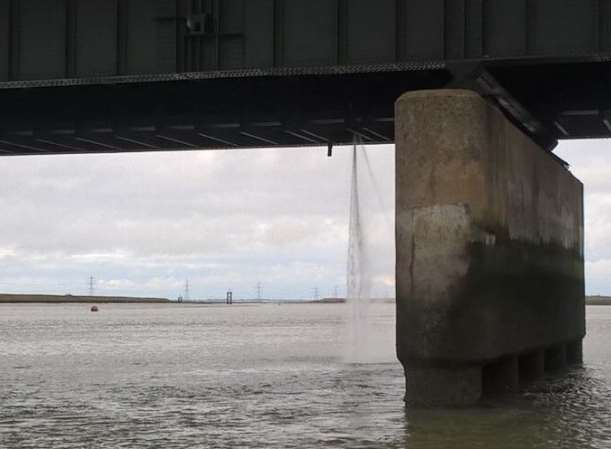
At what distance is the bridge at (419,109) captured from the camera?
78.9ft

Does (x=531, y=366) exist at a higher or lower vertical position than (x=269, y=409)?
higher

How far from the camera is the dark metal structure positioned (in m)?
27.1

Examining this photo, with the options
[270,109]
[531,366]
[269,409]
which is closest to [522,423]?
[269,409]

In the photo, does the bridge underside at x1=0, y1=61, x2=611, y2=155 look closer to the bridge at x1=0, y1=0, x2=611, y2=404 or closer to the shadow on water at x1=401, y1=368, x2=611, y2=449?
the bridge at x1=0, y1=0, x2=611, y2=404

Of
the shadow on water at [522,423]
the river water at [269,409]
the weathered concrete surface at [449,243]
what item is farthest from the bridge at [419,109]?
the river water at [269,409]

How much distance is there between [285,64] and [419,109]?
5368 millimetres

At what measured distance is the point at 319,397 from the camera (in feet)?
92.3

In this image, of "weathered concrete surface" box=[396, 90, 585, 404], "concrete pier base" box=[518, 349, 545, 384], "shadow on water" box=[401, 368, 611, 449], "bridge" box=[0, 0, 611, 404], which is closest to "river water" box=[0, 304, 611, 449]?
"shadow on water" box=[401, 368, 611, 449]

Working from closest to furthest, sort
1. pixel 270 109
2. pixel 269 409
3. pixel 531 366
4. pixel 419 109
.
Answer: pixel 419 109 → pixel 269 409 → pixel 531 366 → pixel 270 109

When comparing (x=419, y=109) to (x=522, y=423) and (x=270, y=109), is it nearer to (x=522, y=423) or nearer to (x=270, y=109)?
(x=522, y=423)

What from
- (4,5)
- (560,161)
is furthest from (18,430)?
(560,161)

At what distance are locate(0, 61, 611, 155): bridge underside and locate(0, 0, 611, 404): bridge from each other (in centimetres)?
7

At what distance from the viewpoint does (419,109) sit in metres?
24.4

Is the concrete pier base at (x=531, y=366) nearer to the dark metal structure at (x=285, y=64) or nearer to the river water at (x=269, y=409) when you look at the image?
the river water at (x=269, y=409)
